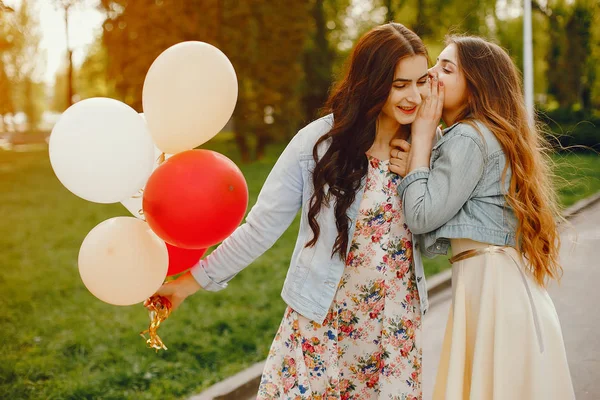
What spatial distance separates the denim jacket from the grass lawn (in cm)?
87

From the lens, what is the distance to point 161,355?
4656mm

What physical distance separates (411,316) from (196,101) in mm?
1240

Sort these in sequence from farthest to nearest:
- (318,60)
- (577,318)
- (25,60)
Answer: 1. (25,60)
2. (318,60)
3. (577,318)

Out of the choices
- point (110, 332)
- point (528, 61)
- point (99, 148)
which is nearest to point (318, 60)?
point (528, 61)

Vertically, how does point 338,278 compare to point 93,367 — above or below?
above

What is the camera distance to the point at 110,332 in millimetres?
5109

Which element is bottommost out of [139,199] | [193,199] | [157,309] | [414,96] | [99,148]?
[157,309]

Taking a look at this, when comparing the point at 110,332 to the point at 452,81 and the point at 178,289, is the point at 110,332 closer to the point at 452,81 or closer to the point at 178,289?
the point at 178,289

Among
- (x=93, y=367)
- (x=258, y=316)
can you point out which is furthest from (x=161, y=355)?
(x=258, y=316)

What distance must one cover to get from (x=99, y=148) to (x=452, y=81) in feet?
4.73

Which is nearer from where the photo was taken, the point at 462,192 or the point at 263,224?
the point at 462,192

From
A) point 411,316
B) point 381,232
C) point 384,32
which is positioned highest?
point 384,32

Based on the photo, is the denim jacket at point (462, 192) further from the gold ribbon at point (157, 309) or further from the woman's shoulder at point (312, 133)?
the gold ribbon at point (157, 309)

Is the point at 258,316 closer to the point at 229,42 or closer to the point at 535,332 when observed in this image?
the point at 535,332
